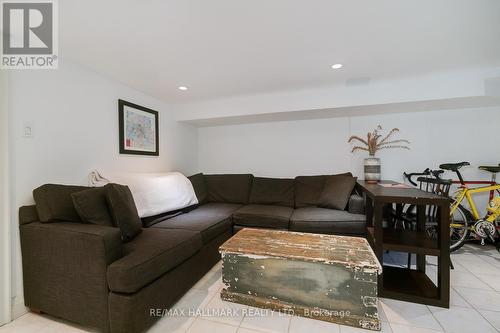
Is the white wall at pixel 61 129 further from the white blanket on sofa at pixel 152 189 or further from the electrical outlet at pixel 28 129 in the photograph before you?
the white blanket on sofa at pixel 152 189

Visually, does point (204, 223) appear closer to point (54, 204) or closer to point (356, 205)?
point (54, 204)

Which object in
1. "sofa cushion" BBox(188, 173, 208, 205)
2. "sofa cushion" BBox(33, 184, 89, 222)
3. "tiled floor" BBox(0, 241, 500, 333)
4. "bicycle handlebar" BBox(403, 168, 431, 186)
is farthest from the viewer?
"sofa cushion" BBox(188, 173, 208, 205)

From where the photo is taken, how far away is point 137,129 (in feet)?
8.46

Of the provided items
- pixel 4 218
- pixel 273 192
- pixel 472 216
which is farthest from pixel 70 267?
pixel 472 216

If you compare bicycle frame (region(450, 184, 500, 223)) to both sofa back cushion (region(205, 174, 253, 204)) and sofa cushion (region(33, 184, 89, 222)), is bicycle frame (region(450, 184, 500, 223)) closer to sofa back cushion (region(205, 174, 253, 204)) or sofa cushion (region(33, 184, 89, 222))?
sofa back cushion (region(205, 174, 253, 204))

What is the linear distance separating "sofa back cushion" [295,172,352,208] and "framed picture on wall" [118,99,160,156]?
209 centimetres

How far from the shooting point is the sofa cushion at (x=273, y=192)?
3029 mm

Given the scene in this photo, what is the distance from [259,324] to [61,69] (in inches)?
102

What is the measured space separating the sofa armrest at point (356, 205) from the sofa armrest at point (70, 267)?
230 cm

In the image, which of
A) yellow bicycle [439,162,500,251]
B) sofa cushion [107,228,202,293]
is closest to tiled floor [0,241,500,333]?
sofa cushion [107,228,202,293]

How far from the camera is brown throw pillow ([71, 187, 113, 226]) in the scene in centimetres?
Answer: 147

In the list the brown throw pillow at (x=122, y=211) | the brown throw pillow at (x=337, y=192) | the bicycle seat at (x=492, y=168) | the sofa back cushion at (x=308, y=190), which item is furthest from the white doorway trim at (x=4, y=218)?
the bicycle seat at (x=492, y=168)

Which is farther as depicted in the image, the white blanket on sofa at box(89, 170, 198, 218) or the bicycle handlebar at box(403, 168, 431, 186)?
→ the bicycle handlebar at box(403, 168, 431, 186)

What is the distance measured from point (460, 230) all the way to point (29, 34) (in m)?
4.48
